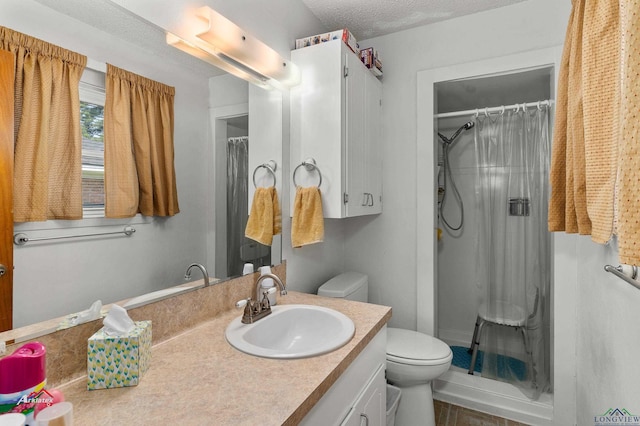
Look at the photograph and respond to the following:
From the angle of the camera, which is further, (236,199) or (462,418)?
(462,418)

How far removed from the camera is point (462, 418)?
198 cm

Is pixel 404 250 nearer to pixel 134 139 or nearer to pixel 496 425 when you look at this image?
pixel 496 425

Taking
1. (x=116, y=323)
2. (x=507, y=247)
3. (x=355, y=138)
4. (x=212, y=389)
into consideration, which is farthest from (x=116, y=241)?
(x=507, y=247)

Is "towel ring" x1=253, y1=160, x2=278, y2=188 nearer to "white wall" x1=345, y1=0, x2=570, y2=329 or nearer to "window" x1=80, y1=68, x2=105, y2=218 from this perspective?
"window" x1=80, y1=68, x2=105, y2=218

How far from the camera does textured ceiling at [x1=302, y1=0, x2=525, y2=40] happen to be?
1.86 m

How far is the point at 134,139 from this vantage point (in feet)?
3.19

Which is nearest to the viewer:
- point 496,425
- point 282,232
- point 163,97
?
point 163,97

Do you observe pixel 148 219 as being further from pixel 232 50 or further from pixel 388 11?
pixel 388 11

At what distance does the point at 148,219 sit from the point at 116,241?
12cm

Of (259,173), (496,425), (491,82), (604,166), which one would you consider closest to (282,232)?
(259,173)

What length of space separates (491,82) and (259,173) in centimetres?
189

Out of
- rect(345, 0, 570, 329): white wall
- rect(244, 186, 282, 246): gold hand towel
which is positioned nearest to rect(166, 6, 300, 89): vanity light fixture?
rect(244, 186, 282, 246): gold hand towel

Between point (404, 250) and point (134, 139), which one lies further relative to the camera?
point (404, 250)

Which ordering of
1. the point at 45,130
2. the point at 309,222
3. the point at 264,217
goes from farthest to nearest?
the point at 309,222, the point at 264,217, the point at 45,130
